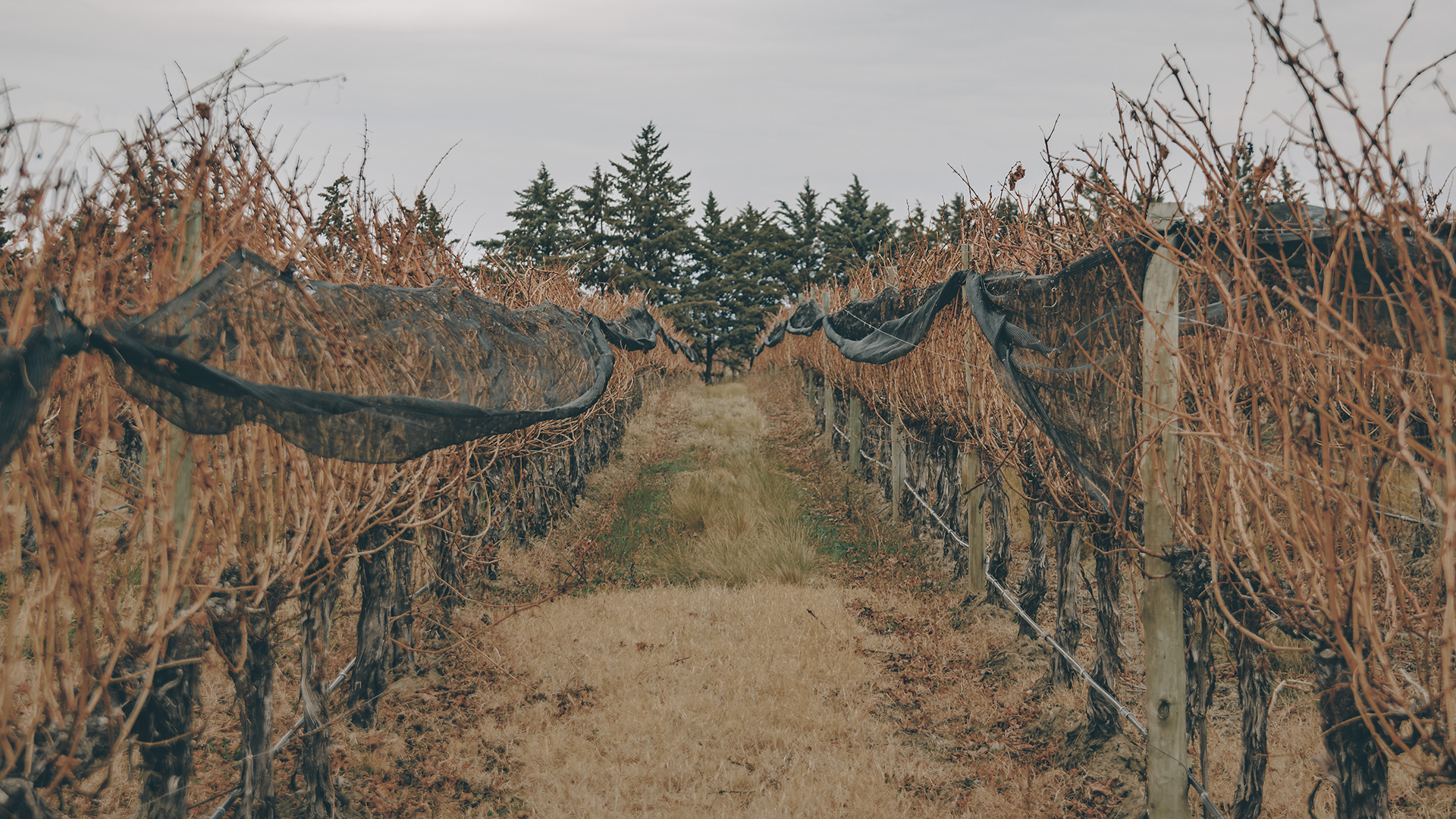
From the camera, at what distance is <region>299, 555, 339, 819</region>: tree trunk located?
387cm

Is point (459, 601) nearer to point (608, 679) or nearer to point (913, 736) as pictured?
point (608, 679)

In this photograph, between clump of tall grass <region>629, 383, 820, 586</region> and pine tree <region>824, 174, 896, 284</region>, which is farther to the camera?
pine tree <region>824, 174, 896, 284</region>

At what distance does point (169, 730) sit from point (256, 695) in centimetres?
54

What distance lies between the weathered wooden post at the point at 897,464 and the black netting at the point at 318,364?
525 cm

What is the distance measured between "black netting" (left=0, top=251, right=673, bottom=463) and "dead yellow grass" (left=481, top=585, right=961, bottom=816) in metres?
2.07

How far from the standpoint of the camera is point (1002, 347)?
13.7 ft

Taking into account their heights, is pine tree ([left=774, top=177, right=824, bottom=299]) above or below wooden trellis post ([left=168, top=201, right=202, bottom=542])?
above

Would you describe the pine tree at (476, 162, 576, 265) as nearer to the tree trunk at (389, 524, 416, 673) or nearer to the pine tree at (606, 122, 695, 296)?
the pine tree at (606, 122, 695, 296)

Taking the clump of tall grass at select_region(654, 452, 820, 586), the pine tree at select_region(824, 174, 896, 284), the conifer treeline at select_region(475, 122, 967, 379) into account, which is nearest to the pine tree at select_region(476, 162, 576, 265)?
the conifer treeline at select_region(475, 122, 967, 379)

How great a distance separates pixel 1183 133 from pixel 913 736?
3992 millimetres

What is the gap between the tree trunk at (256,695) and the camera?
10.7 ft

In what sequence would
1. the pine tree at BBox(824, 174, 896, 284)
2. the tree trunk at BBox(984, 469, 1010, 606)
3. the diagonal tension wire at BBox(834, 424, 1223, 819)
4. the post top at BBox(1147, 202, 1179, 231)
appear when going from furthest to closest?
1. the pine tree at BBox(824, 174, 896, 284)
2. the tree trunk at BBox(984, 469, 1010, 606)
3. the diagonal tension wire at BBox(834, 424, 1223, 819)
4. the post top at BBox(1147, 202, 1179, 231)

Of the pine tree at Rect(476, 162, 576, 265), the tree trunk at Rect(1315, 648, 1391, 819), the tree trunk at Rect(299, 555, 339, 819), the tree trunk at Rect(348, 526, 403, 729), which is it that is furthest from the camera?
the pine tree at Rect(476, 162, 576, 265)

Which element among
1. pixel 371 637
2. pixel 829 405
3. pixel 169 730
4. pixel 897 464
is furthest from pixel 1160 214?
pixel 829 405
